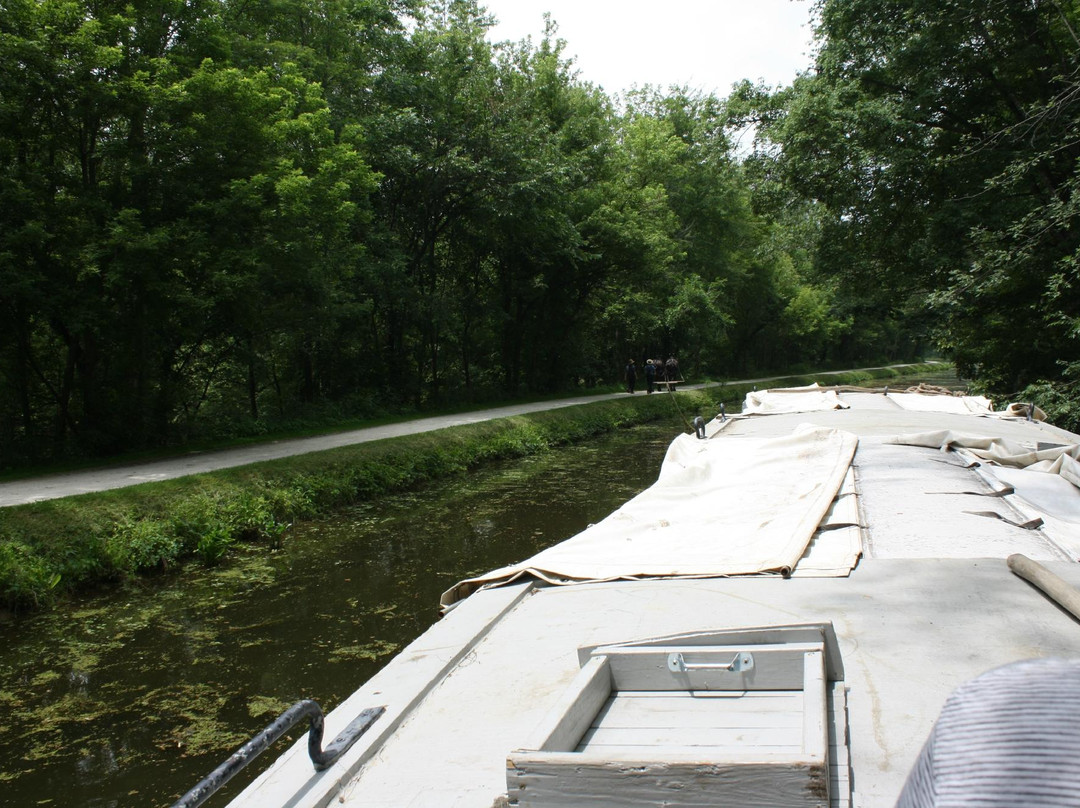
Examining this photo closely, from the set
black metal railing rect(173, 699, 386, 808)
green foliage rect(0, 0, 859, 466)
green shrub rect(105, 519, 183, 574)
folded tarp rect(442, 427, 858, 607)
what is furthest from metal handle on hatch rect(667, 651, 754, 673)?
green foliage rect(0, 0, 859, 466)

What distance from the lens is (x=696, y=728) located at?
7.43 feet

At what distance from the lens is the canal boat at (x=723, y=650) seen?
2006mm

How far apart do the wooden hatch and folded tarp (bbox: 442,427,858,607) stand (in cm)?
187

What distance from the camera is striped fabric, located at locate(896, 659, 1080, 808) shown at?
77cm

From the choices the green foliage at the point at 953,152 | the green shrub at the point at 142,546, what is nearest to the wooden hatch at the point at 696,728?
the green shrub at the point at 142,546

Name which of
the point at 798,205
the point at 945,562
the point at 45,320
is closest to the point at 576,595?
the point at 945,562

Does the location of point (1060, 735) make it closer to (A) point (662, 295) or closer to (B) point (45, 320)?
(B) point (45, 320)

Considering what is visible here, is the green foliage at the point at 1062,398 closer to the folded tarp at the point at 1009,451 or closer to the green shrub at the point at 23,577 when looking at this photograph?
the folded tarp at the point at 1009,451

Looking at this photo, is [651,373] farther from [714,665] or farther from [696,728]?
[696,728]

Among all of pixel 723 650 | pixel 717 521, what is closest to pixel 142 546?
pixel 717 521

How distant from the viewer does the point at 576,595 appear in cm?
434

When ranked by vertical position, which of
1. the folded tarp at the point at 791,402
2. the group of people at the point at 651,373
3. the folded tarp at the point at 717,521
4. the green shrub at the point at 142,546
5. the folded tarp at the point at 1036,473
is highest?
the group of people at the point at 651,373

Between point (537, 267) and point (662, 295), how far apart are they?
6900 mm

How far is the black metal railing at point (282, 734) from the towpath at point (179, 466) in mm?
7449
